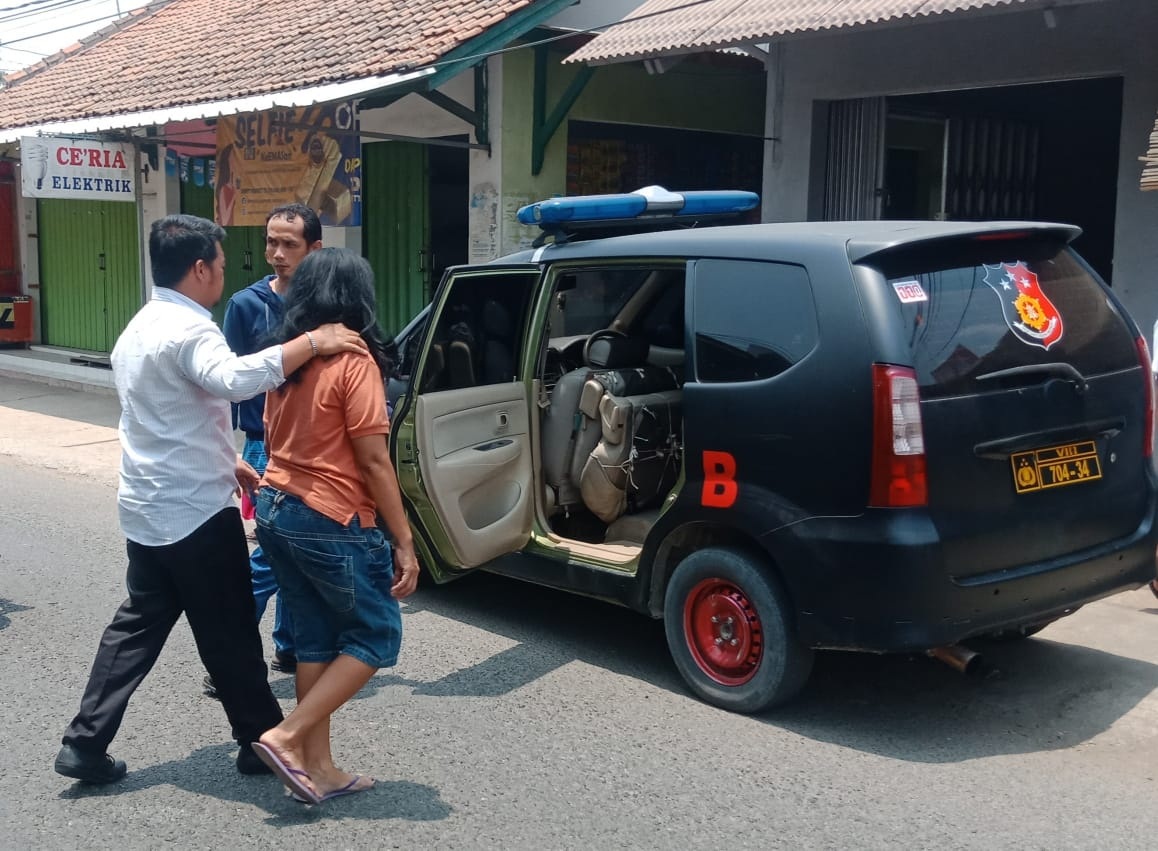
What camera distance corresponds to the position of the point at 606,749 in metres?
4.13

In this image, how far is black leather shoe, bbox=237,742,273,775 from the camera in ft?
12.8

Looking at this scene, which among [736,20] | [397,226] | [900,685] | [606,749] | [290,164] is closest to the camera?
[606,749]

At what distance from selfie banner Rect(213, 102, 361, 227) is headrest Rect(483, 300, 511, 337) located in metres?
5.20

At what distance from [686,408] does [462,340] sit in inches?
57.5

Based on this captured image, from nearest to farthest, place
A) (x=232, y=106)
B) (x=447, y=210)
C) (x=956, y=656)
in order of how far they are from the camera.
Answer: (x=956, y=656), (x=232, y=106), (x=447, y=210)

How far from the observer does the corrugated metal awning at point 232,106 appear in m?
9.40

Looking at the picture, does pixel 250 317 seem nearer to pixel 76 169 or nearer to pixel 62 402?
pixel 76 169

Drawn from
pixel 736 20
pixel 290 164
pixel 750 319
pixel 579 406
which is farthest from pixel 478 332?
pixel 290 164

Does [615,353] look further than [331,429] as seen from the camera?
Yes

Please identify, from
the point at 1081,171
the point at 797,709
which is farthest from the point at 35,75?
the point at 797,709

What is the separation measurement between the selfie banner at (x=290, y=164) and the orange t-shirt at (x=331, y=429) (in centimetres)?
713

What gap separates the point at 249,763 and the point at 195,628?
49 cm

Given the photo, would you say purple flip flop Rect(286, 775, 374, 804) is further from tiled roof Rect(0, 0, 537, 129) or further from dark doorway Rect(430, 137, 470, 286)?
dark doorway Rect(430, 137, 470, 286)

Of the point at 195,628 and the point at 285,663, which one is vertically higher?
the point at 195,628
